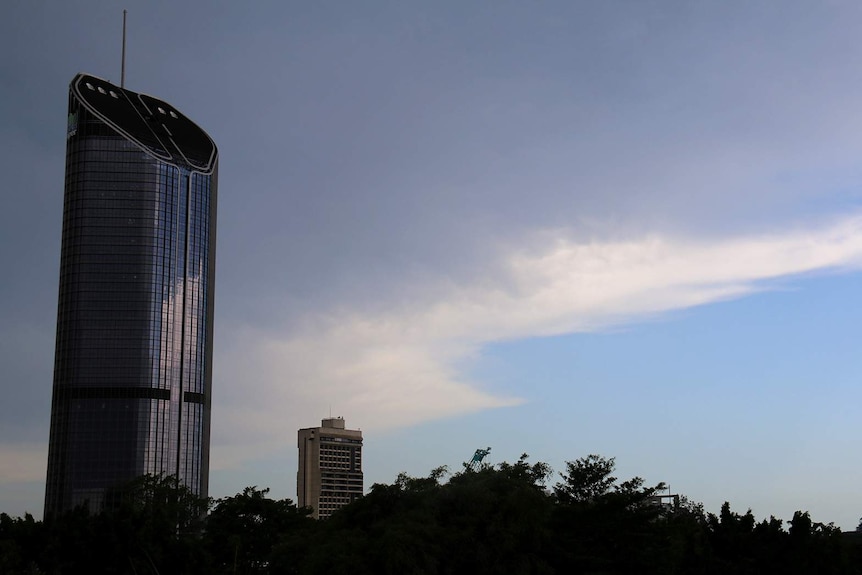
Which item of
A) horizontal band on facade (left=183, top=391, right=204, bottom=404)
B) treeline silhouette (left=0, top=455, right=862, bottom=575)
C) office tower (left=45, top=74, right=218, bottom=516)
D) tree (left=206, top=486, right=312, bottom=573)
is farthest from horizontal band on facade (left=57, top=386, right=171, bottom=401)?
treeline silhouette (left=0, top=455, right=862, bottom=575)

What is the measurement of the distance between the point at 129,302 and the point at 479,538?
132m

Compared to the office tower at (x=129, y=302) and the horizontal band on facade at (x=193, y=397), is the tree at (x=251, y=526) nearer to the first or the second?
the office tower at (x=129, y=302)

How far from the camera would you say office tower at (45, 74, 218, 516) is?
16600 centimetres

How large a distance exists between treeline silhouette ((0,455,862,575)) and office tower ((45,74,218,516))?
99.0m

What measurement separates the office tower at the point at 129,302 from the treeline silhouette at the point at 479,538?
325 ft

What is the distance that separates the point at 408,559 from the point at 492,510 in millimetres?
6348

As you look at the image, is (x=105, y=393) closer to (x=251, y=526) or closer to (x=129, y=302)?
(x=129, y=302)

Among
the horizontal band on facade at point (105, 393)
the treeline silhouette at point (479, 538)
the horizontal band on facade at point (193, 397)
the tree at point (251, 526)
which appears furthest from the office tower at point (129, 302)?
the treeline silhouette at point (479, 538)

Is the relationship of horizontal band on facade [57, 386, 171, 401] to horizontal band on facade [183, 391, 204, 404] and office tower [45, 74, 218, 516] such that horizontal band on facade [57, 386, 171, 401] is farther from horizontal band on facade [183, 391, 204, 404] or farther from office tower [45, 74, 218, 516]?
horizontal band on facade [183, 391, 204, 404]

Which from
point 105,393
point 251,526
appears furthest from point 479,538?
point 105,393

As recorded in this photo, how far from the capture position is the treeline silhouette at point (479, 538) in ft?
171

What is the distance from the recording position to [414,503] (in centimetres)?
5503

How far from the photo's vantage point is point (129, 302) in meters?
172

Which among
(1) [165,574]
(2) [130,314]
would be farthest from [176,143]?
(1) [165,574]
